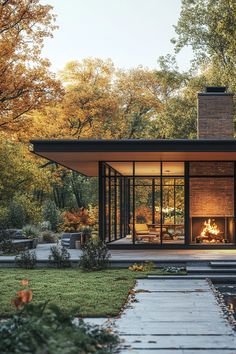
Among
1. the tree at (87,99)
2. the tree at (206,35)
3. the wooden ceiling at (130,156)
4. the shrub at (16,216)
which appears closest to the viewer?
the wooden ceiling at (130,156)

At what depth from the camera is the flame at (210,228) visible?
20.1m

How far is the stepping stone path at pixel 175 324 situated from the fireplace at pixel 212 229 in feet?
25.1

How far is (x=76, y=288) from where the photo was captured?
40.0 feet

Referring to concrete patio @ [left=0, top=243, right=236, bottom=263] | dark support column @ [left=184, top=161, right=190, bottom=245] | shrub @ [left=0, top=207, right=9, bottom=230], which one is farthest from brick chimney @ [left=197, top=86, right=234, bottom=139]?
shrub @ [left=0, top=207, right=9, bottom=230]

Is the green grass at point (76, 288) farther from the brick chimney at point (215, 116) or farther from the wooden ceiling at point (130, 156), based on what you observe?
the brick chimney at point (215, 116)

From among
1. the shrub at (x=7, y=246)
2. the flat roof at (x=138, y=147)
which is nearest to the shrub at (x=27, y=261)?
the flat roof at (x=138, y=147)

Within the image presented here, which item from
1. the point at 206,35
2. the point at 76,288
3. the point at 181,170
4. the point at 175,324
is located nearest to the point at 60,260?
the point at 76,288

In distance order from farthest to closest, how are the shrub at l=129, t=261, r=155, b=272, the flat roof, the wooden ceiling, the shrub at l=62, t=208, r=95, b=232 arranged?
the shrub at l=62, t=208, r=95, b=232
the wooden ceiling
the flat roof
the shrub at l=129, t=261, r=155, b=272

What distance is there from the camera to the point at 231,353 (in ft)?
22.4

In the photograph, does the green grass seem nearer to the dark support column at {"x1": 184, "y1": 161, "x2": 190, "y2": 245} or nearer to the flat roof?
the flat roof

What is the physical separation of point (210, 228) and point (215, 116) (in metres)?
4.29

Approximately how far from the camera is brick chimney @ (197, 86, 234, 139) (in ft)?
72.1

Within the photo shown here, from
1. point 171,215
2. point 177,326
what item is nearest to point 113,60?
point 171,215

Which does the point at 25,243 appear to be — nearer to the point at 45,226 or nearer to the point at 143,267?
the point at 143,267
